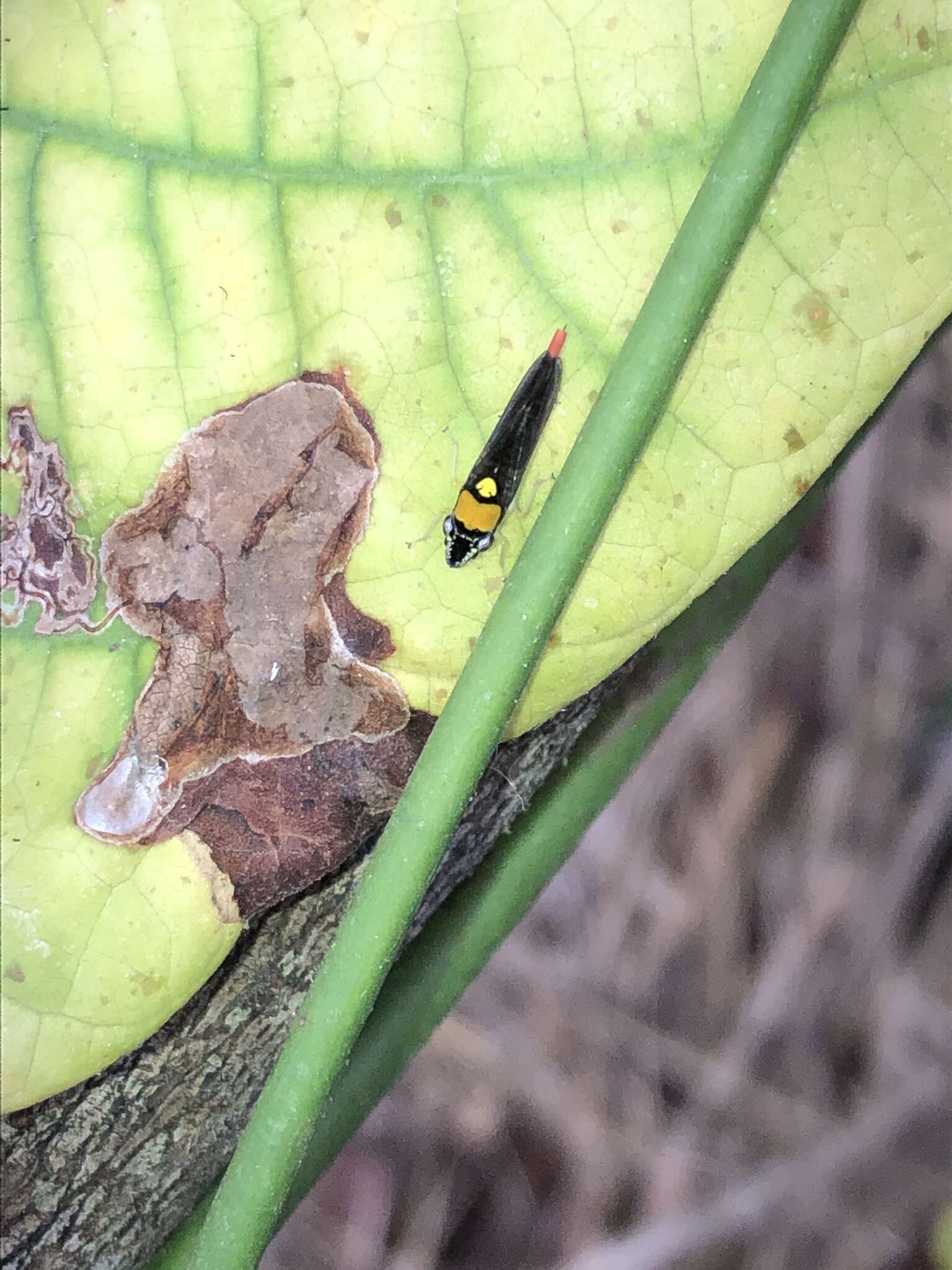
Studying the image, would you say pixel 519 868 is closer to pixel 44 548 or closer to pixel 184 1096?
pixel 184 1096

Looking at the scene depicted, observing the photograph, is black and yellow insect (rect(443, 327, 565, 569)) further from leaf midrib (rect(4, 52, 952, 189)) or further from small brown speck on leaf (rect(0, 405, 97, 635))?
small brown speck on leaf (rect(0, 405, 97, 635))

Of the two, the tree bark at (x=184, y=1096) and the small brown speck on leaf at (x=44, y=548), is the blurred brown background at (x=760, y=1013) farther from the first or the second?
the small brown speck on leaf at (x=44, y=548)

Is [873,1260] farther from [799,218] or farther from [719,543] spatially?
[799,218]

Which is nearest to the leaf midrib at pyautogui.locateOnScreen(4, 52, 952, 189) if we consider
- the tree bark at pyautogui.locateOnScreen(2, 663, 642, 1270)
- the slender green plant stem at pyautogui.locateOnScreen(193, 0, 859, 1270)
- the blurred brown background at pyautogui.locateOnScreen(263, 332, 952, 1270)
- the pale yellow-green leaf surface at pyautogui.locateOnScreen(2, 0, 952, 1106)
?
the pale yellow-green leaf surface at pyautogui.locateOnScreen(2, 0, 952, 1106)

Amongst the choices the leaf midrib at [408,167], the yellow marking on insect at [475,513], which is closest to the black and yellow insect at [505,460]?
the yellow marking on insect at [475,513]

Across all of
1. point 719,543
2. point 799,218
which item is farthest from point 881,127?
point 719,543

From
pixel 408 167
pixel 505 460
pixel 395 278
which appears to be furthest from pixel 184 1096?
pixel 408 167
